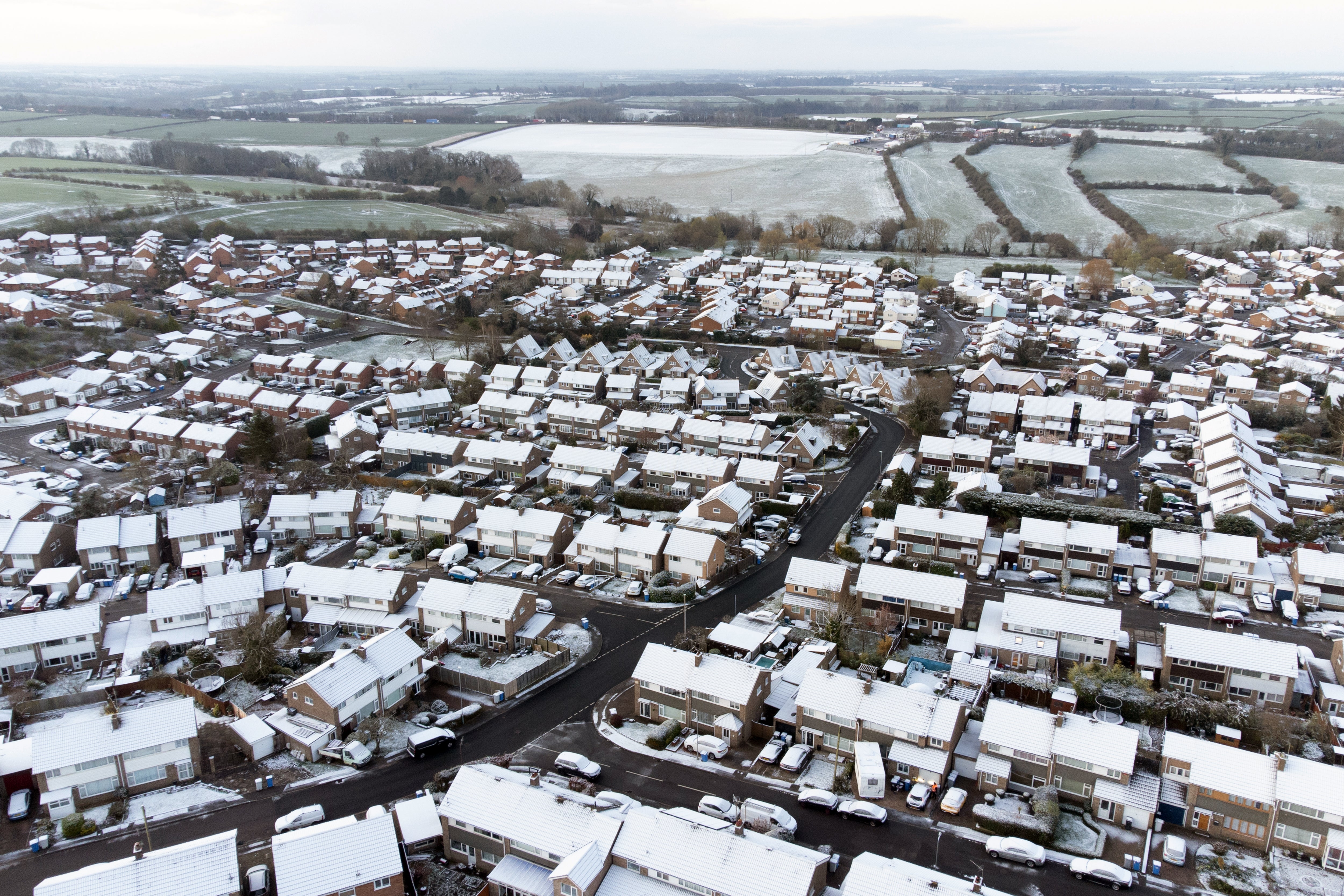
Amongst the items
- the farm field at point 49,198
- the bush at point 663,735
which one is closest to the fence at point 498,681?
the bush at point 663,735

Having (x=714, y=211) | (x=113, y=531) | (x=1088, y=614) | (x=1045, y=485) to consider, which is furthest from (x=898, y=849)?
(x=714, y=211)

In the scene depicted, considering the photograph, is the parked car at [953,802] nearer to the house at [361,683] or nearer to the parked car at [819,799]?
the parked car at [819,799]

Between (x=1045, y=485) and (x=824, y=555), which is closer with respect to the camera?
(x=824, y=555)

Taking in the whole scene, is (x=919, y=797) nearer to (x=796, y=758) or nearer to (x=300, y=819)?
(x=796, y=758)

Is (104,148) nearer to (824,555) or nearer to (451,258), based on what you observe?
(451,258)

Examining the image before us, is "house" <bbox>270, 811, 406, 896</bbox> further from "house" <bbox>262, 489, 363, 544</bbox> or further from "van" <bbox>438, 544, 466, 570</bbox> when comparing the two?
"house" <bbox>262, 489, 363, 544</bbox>

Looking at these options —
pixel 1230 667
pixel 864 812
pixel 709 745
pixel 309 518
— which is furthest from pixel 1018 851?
pixel 309 518
